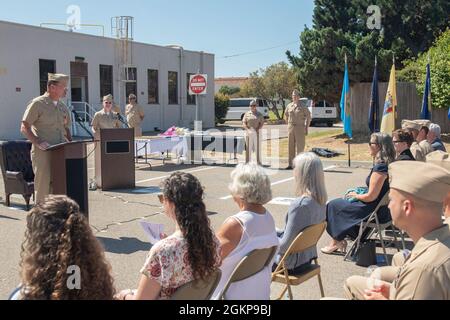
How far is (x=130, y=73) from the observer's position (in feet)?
94.3

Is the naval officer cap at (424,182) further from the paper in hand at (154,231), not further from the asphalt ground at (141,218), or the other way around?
the asphalt ground at (141,218)

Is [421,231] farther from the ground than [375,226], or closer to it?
farther from the ground

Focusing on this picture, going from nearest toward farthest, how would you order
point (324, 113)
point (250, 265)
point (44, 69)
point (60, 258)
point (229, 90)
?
1. point (60, 258)
2. point (250, 265)
3. point (44, 69)
4. point (324, 113)
5. point (229, 90)

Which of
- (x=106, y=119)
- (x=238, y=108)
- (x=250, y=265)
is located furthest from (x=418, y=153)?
(x=238, y=108)

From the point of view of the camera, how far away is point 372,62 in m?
20.1

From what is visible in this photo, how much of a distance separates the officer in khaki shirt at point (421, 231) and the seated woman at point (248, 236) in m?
0.87

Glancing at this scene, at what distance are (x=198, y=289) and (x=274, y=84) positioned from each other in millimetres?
46484

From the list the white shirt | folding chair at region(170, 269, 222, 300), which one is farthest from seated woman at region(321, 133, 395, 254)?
folding chair at region(170, 269, 222, 300)

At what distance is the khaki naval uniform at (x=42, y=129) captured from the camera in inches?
271

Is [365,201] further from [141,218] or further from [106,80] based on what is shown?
[106,80]

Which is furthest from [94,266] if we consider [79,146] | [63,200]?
[79,146]

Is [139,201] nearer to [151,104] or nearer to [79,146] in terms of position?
[79,146]

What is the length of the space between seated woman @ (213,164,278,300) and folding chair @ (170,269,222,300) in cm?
58

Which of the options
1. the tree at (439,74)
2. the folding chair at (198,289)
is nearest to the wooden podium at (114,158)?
the folding chair at (198,289)
